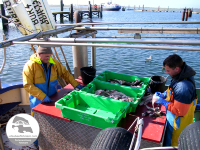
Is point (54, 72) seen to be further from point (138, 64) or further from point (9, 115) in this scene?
point (138, 64)

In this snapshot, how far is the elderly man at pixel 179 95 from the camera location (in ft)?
7.97

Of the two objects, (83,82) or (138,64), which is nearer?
(83,82)

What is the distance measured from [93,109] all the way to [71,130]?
0.52 m

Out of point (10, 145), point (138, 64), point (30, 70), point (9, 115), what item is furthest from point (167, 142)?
point (138, 64)

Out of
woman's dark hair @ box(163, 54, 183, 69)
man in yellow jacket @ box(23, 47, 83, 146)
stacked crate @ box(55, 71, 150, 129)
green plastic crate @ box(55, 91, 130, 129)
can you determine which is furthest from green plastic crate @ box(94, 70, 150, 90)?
woman's dark hair @ box(163, 54, 183, 69)

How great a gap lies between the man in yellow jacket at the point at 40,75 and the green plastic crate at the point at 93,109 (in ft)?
1.89

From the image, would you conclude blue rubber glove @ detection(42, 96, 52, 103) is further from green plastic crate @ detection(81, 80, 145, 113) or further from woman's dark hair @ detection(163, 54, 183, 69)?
woman's dark hair @ detection(163, 54, 183, 69)

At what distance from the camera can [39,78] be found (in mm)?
3479

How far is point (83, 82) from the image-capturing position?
14.0 ft

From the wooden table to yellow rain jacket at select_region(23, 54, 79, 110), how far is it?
242mm

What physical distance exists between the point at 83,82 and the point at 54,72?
829mm

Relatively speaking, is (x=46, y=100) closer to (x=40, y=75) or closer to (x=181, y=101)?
(x=40, y=75)

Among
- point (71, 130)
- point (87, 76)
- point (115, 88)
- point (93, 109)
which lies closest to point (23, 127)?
point (71, 130)

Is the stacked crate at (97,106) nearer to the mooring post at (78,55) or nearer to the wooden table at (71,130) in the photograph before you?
the wooden table at (71,130)
